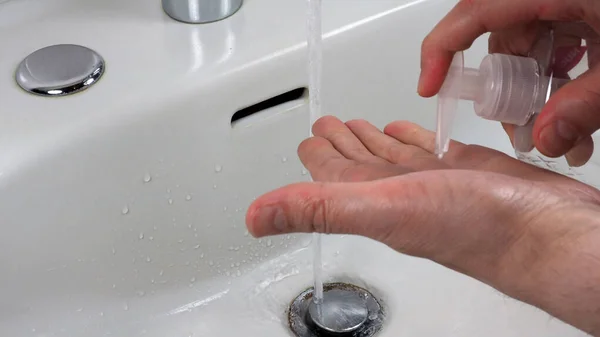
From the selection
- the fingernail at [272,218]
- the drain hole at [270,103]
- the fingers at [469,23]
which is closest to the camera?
the fingernail at [272,218]

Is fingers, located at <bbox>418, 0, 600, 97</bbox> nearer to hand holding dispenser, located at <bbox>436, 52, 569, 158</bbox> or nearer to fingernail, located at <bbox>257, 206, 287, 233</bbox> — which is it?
hand holding dispenser, located at <bbox>436, 52, 569, 158</bbox>

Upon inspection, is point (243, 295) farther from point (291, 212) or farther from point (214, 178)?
point (291, 212)

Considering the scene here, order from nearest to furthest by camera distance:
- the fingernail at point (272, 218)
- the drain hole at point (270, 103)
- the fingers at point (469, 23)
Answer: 1. the fingernail at point (272, 218)
2. the fingers at point (469, 23)
3. the drain hole at point (270, 103)

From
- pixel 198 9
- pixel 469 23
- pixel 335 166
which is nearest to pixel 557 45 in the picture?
pixel 469 23

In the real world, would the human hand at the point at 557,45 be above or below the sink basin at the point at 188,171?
above

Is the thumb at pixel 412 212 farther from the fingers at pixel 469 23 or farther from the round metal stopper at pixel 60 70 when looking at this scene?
the round metal stopper at pixel 60 70

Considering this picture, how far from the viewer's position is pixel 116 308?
2.03 ft

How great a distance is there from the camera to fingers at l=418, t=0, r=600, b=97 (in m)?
0.46

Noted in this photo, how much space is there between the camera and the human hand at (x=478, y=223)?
35 cm

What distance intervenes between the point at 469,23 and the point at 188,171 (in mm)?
253

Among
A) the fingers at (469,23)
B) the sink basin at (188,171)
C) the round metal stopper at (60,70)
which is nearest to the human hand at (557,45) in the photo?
the fingers at (469,23)

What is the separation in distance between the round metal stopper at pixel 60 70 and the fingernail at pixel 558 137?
1.10ft

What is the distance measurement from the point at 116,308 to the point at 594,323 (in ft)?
1.29

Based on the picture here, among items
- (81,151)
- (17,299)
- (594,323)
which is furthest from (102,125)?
(594,323)
